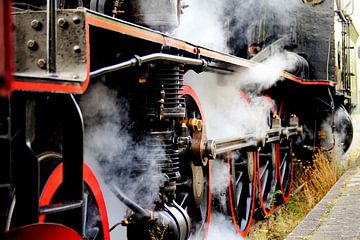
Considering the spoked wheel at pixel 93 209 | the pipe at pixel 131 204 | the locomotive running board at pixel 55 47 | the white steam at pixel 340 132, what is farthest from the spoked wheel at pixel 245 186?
the locomotive running board at pixel 55 47

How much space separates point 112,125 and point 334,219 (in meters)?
2.01

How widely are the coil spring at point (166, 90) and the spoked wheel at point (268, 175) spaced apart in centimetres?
302

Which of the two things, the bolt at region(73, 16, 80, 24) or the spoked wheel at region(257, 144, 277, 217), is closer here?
the bolt at region(73, 16, 80, 24)

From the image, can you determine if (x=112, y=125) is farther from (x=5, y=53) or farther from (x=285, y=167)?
(x=285, y=167)

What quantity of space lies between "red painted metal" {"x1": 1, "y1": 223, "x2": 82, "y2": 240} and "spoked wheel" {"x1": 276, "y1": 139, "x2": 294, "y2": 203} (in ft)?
16.0

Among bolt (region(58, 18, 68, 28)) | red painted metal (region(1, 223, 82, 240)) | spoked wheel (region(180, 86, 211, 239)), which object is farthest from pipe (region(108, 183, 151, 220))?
bolt (region(58, 18, 68, 28))

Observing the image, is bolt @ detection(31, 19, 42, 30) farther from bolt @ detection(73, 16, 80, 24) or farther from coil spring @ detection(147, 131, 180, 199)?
coil spring @ detection(147, 131, 180, 199)

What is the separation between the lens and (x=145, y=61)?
2.14m

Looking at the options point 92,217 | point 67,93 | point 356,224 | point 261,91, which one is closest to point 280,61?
point 261,91

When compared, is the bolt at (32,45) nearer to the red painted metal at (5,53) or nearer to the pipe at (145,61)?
the pipe at (145,61)

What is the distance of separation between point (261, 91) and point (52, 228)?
156 inches

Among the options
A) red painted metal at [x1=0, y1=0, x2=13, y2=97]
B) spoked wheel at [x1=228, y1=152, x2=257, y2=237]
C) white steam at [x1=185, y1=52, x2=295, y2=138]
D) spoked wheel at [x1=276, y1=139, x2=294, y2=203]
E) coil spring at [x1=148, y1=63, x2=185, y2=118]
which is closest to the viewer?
red painted metal at [x1=0, y1=0, x2=13, y2=97]

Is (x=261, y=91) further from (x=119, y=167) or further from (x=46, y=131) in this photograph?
(x=46, y=131)

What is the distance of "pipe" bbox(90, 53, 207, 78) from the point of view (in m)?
1.88
